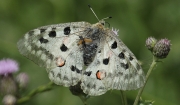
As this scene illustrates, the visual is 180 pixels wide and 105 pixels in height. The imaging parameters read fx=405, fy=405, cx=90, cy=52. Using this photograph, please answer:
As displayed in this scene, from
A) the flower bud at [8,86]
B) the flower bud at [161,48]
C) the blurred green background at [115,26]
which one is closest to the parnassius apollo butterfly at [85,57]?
the flower bud at [161,48]

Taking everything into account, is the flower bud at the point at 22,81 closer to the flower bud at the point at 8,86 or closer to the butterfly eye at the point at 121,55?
the flower bud at the point at 8,86

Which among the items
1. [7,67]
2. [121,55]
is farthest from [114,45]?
[7,67]

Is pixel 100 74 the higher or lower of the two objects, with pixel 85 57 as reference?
lower

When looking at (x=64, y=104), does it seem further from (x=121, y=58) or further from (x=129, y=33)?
(x=121, y=58)

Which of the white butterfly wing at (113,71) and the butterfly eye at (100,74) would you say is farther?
the butterfly eye at (100,74)

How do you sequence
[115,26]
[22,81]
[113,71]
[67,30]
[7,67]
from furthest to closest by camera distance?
1. [115,26]
2. [7,67]
3. [22,81]
4. [67,30]
5. [113,71]

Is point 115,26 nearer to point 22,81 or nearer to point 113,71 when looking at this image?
point 22,81

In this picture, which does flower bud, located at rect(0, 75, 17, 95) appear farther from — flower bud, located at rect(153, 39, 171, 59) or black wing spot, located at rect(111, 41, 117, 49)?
flower bud, located at rect(153, 39, 171, 59)
